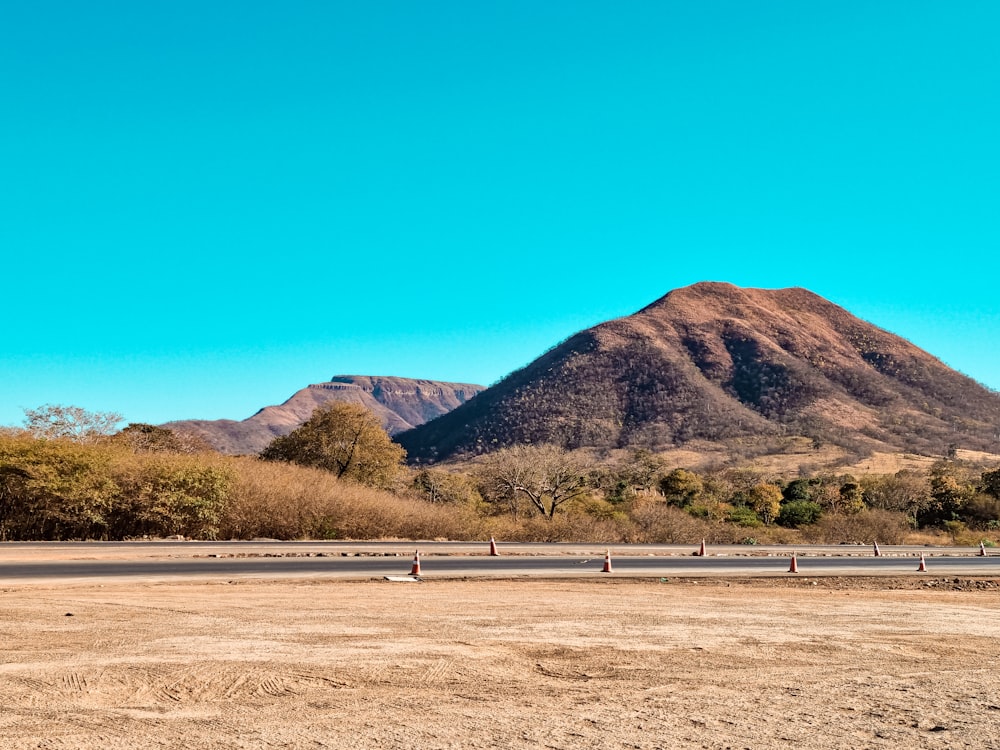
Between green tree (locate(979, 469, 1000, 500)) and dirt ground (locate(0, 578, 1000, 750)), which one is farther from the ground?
green tree (locate(979, 469, 1000, 500))

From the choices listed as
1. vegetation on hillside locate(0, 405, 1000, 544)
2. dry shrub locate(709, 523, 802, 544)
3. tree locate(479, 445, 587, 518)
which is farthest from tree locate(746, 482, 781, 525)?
tree locate(479, 445, 587, 518)

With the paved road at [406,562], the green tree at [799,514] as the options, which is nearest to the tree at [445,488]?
the paved road at [406,562]

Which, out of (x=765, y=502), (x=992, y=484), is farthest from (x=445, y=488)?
(x=992, y=484)

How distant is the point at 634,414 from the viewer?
434ft

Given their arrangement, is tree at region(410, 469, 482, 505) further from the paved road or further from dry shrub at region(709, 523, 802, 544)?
the paved road

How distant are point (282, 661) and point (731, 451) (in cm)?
10276

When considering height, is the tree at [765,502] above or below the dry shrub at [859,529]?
above

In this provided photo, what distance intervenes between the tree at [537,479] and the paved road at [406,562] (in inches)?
516

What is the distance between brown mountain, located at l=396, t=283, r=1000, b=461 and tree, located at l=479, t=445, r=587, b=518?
69010 millimetres

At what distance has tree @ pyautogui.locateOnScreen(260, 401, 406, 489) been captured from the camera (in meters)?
48.9

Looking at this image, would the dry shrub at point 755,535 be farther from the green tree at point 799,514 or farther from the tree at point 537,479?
the tree at point 537,479

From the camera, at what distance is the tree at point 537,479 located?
46.7 metres

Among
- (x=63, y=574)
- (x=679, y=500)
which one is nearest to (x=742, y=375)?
(x=679, y=500)

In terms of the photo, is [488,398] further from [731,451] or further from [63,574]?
[63,574]
